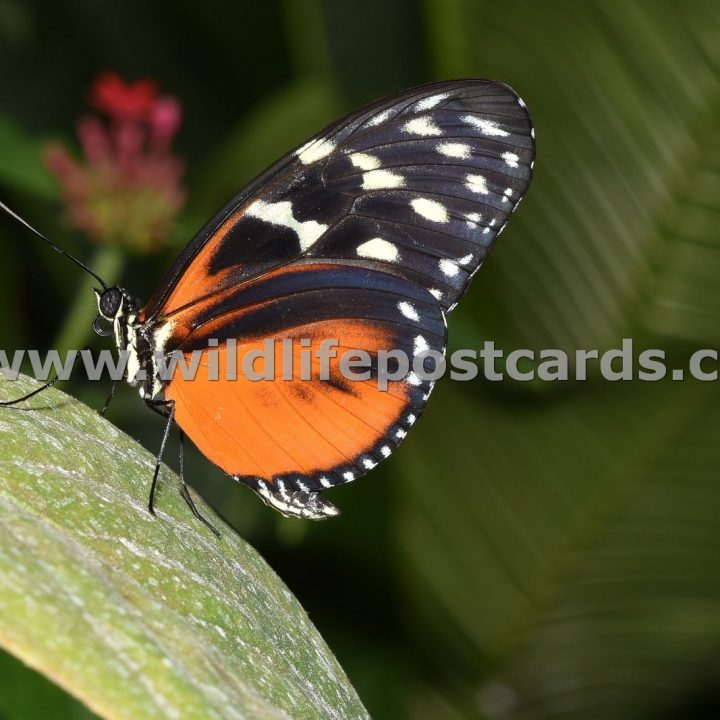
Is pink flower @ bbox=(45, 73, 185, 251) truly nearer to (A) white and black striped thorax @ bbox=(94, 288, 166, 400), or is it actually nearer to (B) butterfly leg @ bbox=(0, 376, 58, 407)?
(A) white and black striped thorax @ bbox=(94, 288, 166, 400)

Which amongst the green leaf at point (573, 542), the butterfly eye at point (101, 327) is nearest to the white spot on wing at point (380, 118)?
the butterfly eye at point (101, 327)

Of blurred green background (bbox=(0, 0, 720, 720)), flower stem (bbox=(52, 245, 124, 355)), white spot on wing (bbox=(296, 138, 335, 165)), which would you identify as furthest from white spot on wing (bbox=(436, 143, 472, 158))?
flower stem (bbox=(52, 245, 124, 355))

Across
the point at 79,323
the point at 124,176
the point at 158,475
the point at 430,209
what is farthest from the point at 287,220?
the point at 124,176

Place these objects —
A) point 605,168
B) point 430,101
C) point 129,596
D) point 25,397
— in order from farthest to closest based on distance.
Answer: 1. point 605,168
2. point 430,101
3. point 25,397
4. point 129,596

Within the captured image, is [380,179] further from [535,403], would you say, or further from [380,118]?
[535,403]

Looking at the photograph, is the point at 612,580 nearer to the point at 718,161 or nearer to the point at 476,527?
the point at 476,527

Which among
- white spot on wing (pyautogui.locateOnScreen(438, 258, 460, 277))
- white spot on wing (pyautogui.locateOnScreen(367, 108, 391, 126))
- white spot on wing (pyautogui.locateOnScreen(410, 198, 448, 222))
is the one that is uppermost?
white spot on wing (pyautogui.locateOnScreen(367, 108, 391, 126))
